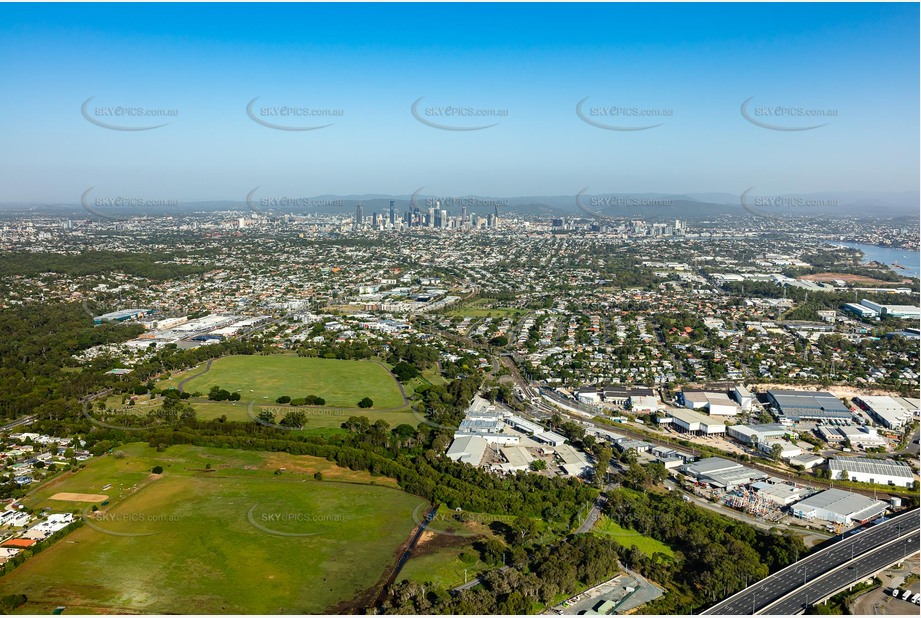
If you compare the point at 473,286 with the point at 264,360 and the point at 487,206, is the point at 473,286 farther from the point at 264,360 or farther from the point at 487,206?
the point at 487,206

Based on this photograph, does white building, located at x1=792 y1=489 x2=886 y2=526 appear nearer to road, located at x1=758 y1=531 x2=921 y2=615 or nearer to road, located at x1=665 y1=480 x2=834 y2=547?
road, located at x1=665 y1=480 x2=834 y2=547

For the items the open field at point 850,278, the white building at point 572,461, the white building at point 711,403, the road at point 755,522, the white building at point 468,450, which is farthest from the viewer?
the open field at point 850,278

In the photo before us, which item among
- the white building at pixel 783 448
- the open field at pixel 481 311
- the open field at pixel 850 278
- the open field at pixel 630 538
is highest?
the open field at pixel 850 278

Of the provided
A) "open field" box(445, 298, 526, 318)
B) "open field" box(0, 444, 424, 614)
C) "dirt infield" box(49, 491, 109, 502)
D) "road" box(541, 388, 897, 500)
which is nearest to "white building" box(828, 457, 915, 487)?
"road" box(541, 388, 897, 500)

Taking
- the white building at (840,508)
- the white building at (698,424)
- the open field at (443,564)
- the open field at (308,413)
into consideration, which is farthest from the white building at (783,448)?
the open field at (308,413)

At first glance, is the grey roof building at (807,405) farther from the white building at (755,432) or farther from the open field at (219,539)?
the open field at (219,539)
